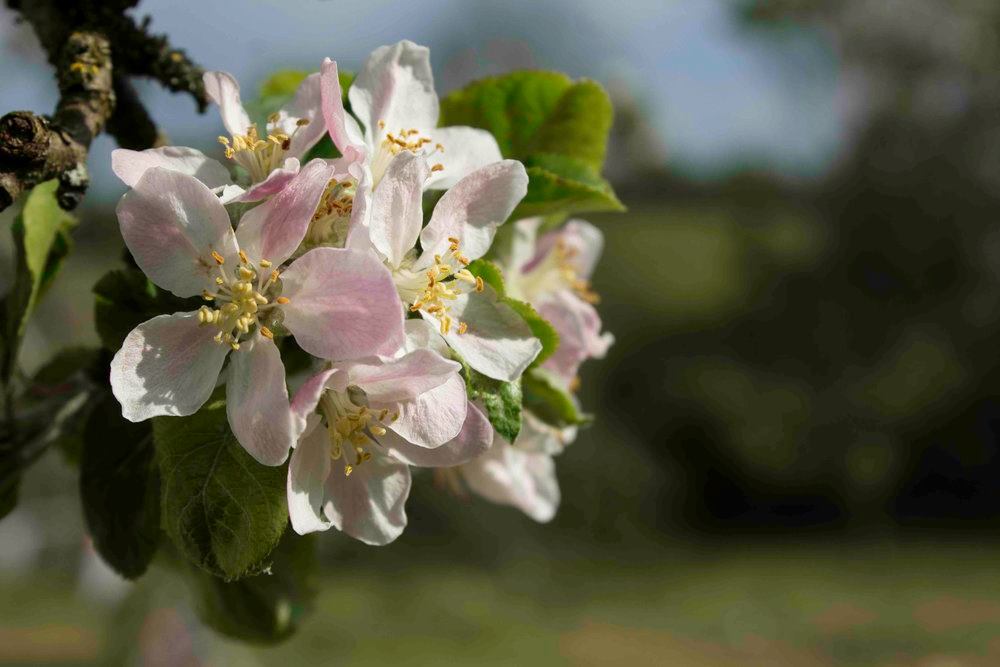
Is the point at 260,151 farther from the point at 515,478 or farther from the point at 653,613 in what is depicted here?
the point at 653,613

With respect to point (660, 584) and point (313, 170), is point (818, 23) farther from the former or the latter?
point (313, 170)

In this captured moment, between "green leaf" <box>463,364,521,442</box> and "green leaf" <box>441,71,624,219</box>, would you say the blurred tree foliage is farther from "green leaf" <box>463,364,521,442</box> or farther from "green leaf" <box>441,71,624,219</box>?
"green leaf" <box>463,364,521,442</box>

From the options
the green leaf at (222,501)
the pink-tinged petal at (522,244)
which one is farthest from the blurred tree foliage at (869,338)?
the green leaf at (222,501)

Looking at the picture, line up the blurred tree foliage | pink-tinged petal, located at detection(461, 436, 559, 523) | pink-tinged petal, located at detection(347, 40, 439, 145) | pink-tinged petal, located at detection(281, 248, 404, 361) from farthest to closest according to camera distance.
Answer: the blurred tree foliage → pink-tinged petal, located at detection(461, 436, 559, 523) → pink-tinged petal, located at detection(347, 40, 439, 145) → pink-tinged petal, located at detection(281, 248, 404, 361)

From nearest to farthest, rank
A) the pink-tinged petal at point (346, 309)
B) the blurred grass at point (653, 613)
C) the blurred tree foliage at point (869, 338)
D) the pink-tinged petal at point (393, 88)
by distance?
the pink-tinged petal at point (346, 309) → the pink-tinged petal at point (393, 88) → the blurred grass at point (653, 613) → the blurred tree foliage at point (869, 338)

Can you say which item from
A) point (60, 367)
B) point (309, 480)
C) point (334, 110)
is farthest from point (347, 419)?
point (60, 367)

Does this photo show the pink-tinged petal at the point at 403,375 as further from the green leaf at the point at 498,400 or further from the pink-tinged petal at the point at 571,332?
the pink-tinged petal at the point at 571,332

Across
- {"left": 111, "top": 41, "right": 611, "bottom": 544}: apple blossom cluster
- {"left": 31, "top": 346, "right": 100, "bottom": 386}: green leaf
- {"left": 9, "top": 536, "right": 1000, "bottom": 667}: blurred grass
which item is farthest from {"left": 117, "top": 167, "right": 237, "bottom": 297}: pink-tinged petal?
{"left": 9, "top": 536, "right": 1000, "bottom": 667}: blurred grass
